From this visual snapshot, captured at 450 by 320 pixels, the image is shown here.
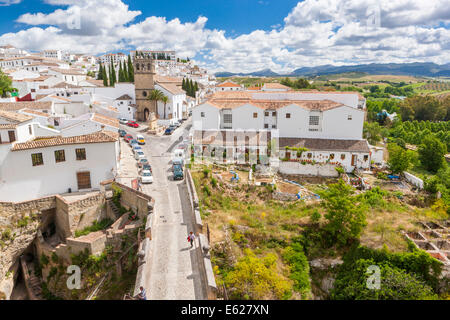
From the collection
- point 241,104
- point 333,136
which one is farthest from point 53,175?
point 333,136

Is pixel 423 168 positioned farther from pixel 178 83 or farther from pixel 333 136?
pixel 178 83

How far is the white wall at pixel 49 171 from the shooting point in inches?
973

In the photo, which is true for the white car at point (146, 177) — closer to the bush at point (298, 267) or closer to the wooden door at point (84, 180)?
the wooden door at point (84, 180)

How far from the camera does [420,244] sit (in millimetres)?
22406

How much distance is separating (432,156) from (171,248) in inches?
1725

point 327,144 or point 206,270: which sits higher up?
point 327,144

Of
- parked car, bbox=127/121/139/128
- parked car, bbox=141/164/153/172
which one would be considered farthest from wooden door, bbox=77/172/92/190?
parked car, bbox=127/121/139/128

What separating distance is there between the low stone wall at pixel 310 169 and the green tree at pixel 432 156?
1882 cm

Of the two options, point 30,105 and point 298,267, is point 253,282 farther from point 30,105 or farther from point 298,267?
point 30,105

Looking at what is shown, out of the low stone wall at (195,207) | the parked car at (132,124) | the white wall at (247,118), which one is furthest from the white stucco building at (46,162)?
the parked car at (132,124)

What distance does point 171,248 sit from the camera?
19.8 meters

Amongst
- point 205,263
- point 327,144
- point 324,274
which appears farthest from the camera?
point 327,144

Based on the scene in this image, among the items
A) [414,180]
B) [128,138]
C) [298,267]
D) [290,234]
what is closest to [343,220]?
[290,234]

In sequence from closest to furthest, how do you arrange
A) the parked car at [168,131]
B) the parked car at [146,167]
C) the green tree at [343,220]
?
the green tree at [343,220], the parked car at [146,167], the parked car at [168,131]
